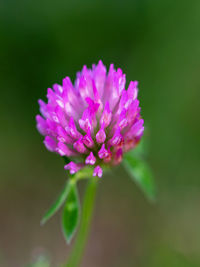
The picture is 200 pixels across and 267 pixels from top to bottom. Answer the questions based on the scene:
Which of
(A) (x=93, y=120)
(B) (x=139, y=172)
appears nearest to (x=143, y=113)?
(B) (x=139, y=172)

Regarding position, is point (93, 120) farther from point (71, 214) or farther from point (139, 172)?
point (139, 172)

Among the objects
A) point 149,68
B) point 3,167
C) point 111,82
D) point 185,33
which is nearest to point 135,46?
point 149,68

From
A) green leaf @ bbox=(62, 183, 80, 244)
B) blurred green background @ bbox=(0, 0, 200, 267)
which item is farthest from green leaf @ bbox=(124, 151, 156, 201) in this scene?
blurred green background @ bbox=(0, 0, 200, 267)

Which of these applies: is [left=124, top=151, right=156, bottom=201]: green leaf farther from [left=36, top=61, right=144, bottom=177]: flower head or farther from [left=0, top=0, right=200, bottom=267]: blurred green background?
[left=0, top=0, right=200, bottom=267]: blurred green background

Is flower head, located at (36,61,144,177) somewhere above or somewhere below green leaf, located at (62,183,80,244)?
above

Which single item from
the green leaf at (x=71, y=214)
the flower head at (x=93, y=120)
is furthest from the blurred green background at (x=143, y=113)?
the flower head at (x=93, y=120)
